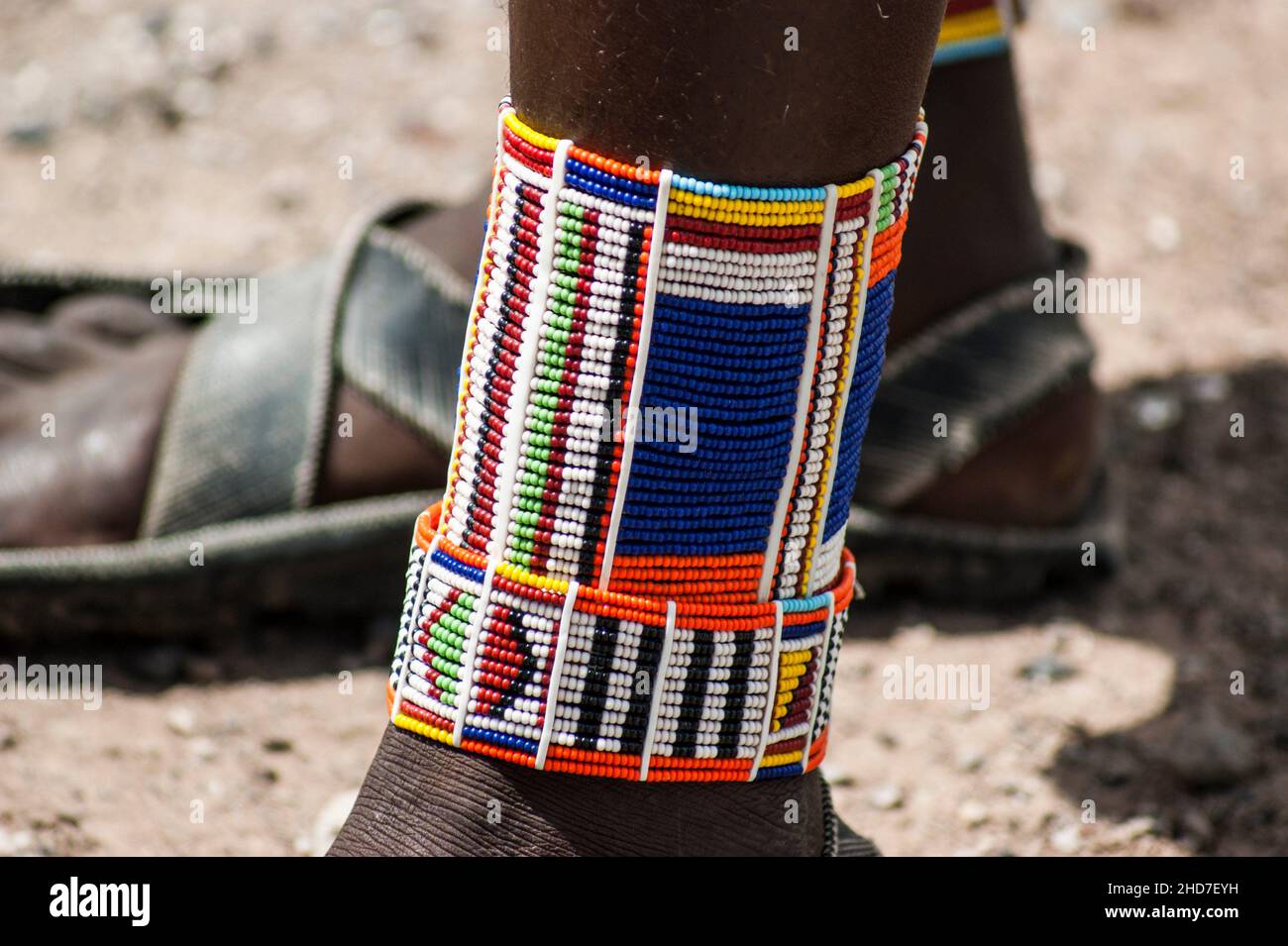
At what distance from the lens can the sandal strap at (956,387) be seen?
1.92 meters

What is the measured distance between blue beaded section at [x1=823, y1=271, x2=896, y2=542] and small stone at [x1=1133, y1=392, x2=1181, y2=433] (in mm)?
1344

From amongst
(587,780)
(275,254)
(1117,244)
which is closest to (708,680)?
(587,780)

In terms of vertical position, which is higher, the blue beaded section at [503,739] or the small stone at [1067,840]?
the blue beaded section at [503,739]

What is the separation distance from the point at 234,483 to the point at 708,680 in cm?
90

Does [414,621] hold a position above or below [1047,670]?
above

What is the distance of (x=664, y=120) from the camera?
1.05m

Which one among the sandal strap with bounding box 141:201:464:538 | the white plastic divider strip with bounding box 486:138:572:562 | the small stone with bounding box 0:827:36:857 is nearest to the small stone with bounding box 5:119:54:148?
the sandal strap with bounding box 141:201:464:538

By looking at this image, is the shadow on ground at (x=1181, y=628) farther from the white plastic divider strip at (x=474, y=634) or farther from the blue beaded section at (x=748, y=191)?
the blue beaded section at (x=748, y=191)

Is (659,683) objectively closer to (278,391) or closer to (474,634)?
(474,634)

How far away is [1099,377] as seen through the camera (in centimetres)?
251

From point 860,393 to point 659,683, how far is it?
28 centimetres

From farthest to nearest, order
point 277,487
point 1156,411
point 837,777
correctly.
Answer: point 1156,411 → point 277,487 → point 837,777
